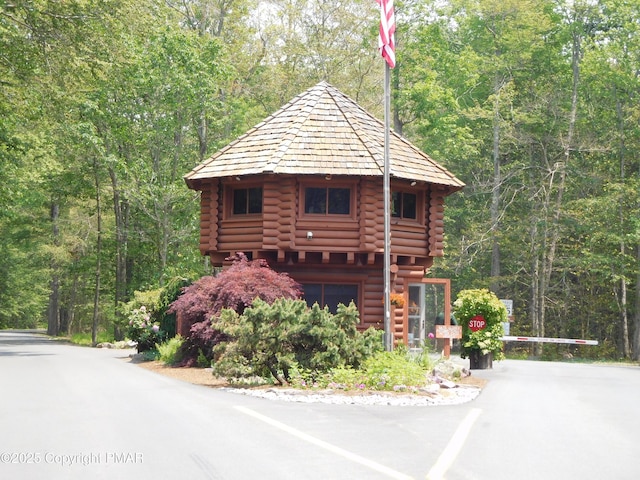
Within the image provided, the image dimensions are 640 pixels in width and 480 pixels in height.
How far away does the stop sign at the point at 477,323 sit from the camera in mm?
25906

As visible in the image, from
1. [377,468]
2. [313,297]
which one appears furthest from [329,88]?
[377,468]

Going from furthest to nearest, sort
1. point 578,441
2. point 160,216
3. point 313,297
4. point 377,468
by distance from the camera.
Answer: point 160,216, point 313,297, point 578,441, point 377,468

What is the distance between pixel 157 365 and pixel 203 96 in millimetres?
18965

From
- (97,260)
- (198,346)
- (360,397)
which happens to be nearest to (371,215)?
(198,346)

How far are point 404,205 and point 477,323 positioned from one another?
16.4 ft

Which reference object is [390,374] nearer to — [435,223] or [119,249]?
[435,223]

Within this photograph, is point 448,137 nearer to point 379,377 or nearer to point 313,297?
point 313,297

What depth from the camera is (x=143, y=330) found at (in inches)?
1214

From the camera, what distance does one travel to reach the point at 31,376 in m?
20.8

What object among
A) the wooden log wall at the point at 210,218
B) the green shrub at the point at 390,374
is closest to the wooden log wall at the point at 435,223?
the wooden log wall at the point at 210,218

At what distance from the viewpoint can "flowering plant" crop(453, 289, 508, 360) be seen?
25812 millimetres

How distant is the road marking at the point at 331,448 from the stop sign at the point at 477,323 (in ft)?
44.0

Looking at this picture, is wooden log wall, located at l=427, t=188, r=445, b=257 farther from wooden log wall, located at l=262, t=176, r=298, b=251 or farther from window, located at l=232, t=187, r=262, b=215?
window, located at l=232, t=187, r=262, b=215

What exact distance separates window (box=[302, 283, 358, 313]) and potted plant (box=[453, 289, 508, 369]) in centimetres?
365
